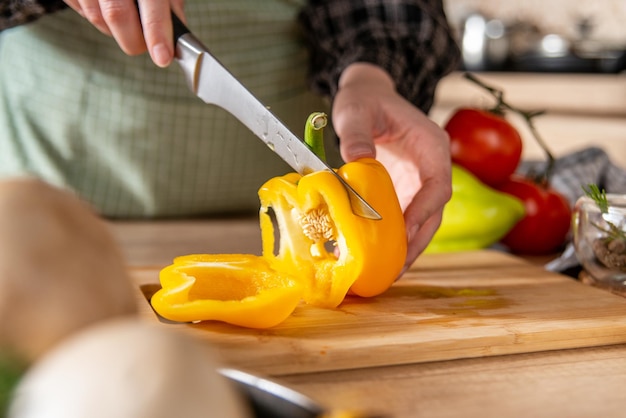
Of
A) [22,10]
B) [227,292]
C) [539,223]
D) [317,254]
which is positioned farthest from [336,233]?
[22,10]

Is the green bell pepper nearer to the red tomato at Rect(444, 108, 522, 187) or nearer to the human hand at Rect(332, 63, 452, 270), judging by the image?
the red tomato at Rect(444, 108, 522, 187)

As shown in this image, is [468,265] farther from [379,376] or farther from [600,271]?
[379,376]

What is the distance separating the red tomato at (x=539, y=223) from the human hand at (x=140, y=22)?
75 cm

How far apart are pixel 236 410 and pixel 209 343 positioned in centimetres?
40

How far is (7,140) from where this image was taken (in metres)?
1.75

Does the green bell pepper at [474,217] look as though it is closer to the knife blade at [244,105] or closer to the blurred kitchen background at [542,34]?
the knife blade at [244,105]

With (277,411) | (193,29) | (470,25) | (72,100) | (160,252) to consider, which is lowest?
(470,25)

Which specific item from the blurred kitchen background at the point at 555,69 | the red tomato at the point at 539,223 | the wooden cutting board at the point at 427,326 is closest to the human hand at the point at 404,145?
the wooden cutting board at the point at 427,326

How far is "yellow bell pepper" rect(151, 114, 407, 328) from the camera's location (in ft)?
A: 3.30

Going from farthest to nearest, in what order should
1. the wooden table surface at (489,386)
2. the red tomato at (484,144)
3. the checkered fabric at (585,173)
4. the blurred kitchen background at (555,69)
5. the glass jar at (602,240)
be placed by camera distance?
1. the blurred kitchen background at (555,69)
2. the checkered fabric at (585,173)
3. the red tomato at (484,144)
4. the glass jar at (602,240)
5. the wooden table surface at (489,386)

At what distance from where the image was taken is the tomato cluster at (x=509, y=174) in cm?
149

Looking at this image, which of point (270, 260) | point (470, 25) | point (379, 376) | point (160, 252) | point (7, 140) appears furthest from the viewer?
point (470, 25)

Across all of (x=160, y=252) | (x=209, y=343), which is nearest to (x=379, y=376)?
(x=209, y=343)

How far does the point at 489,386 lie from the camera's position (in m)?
0.78
